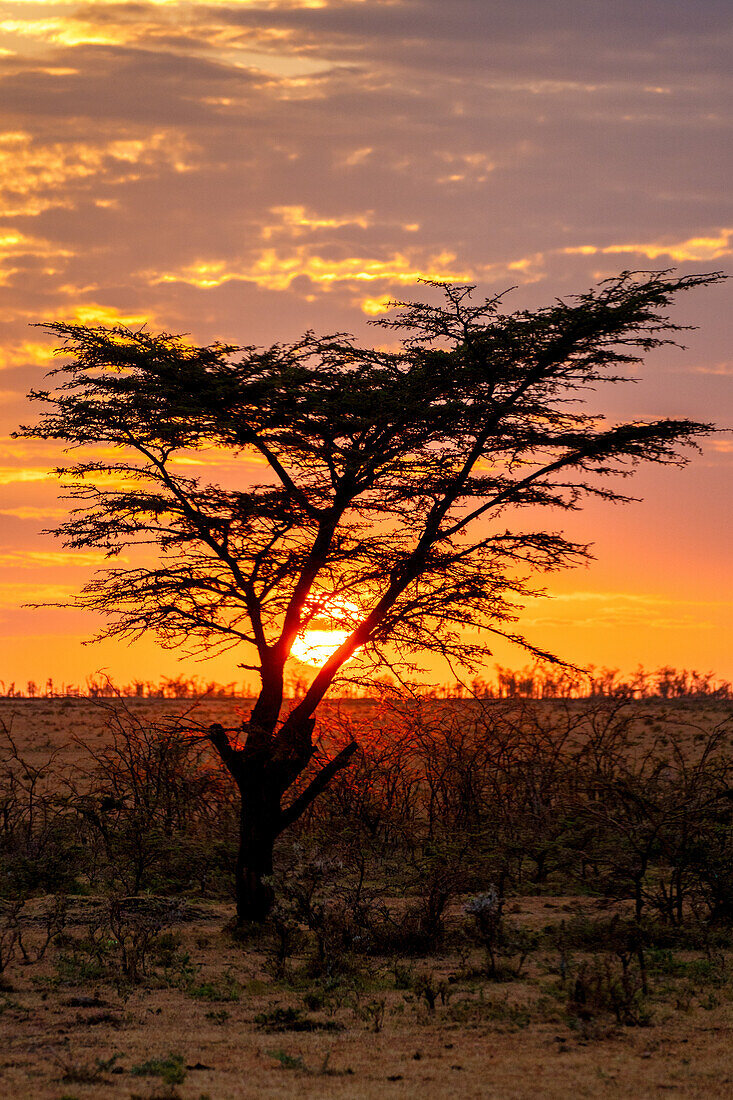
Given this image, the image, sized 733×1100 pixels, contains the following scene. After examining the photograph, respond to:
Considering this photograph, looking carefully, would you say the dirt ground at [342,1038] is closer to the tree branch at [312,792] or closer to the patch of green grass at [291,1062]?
the patch of green grass at [291,1062]

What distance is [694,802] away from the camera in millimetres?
14664

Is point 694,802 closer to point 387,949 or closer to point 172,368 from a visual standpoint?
point 387,949

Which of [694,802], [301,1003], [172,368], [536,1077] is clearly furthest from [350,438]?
[536,1077]

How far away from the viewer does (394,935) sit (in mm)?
13578

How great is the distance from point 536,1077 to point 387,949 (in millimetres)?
5318

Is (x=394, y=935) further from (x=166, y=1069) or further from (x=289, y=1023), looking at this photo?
(x=166, y=1069)

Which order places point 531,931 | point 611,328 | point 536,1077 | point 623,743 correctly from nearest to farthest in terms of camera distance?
1. point 536,1077
2. point 531,931
3. point 611,328
4. point 623,743

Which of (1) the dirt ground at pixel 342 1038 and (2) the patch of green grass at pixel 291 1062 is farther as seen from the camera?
(2) the patch of green grass at pixel 291 1062

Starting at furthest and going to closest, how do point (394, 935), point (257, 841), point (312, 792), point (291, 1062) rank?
point (312, 792) < point (257, 841) < point (394, 935) < point (291, 1062)

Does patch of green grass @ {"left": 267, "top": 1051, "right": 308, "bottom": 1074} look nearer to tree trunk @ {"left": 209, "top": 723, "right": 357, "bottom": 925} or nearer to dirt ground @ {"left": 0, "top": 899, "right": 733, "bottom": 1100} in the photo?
dirt ground @ {"left": 0, "top": 899, "right": 733, "bottom": 1100}

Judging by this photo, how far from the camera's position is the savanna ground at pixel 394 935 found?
866 centimetres

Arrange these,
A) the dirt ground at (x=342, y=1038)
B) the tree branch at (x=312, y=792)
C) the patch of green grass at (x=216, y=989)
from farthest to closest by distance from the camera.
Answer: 1. the tree branch at (x=312, y=792)
2. the patch of green grass at (x=216, y=989)
3. the dirt ground at (x=342, y=1038)

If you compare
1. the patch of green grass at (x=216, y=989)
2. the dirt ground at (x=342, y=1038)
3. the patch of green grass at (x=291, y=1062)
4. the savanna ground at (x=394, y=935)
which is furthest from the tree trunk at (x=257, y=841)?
the patch of green grass at (x=291, y=1062)

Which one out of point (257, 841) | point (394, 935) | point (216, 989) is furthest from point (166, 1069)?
point (257, 841)
